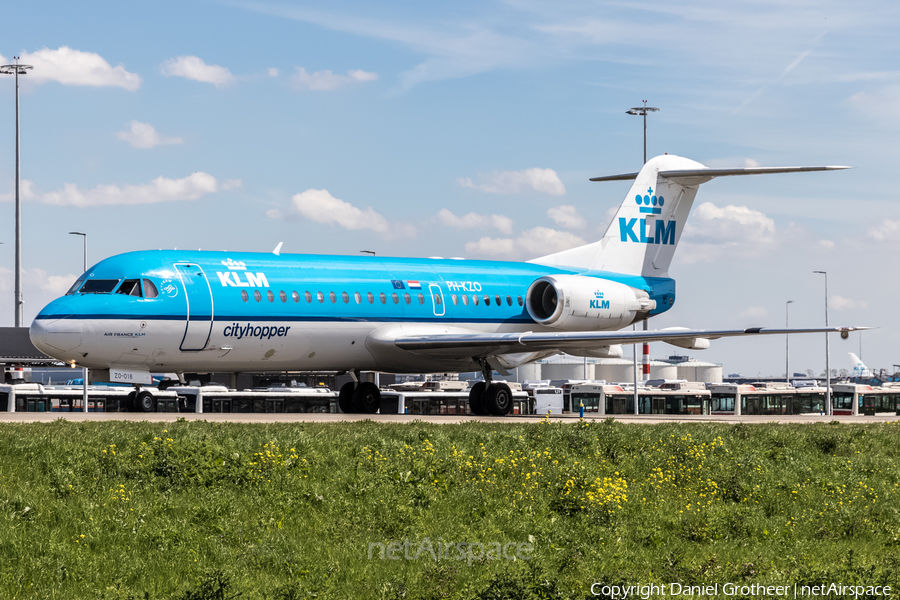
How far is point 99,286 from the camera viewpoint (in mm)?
29094

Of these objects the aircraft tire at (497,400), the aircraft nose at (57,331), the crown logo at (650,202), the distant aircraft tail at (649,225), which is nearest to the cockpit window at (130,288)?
the aircraft nose at (57,331)

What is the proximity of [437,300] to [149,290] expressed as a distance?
1001 centimetres

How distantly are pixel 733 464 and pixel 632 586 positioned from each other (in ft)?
31.6

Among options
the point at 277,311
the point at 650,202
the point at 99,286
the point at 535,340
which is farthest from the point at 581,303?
the point at 99,286

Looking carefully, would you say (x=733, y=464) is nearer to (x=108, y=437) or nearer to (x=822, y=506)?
(x=822, y=506)

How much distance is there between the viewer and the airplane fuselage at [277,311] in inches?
1124

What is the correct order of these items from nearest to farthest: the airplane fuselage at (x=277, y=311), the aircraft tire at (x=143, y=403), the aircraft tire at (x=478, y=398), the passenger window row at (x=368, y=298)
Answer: the airplane fuselage at (x=277, y=311) → the passenger window row at (x=368, y=298) → the aircraft tire at (x=143, y=403) → the aircraft tire at (x=478, y=398)

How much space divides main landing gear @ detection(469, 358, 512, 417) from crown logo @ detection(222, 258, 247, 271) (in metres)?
8.61

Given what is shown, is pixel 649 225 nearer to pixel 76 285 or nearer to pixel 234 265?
pixel 234 265

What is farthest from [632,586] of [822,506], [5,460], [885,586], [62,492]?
[5,460]

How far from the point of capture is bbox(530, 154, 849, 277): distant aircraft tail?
40.4 metres

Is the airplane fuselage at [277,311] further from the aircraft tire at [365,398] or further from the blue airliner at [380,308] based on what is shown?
the aircraft tire at [365,398]

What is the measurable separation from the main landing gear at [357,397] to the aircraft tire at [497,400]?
13.2 ft

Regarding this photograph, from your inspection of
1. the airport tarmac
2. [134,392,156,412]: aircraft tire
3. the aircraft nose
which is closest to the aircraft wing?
the airport tarmac
